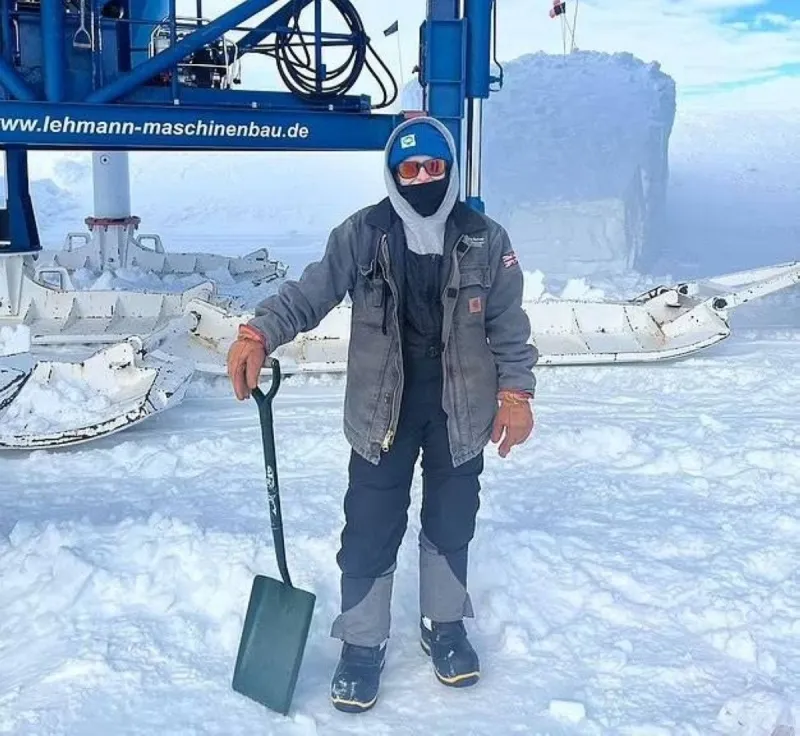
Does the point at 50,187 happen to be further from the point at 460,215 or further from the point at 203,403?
the point at 460,215

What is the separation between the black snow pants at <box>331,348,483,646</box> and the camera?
322 centimetres

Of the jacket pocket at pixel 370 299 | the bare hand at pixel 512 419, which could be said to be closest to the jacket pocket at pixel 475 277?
the jacket pocket at pixel 370 299

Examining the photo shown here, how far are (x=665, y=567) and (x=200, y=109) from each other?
466cm

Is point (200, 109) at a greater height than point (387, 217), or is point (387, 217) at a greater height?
point (200, 109)

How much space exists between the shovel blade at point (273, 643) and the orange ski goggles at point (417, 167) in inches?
52.9

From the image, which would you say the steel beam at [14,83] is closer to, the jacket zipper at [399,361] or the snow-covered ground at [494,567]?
the snow-covered ground at [494,567]

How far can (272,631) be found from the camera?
129 inches

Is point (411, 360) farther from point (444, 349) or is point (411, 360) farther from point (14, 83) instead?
point (14, 83)

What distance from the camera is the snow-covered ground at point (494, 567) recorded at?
320cm

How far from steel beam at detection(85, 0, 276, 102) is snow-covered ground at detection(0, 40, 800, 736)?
2.11 m

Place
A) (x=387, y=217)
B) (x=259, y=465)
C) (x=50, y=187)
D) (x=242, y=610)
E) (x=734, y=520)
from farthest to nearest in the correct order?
(x=50, y=187) < (x=259, y=465) < (x=734, y=520) < (x=242, y=610) < (x=387, y=217)

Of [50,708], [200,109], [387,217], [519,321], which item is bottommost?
[50,708]

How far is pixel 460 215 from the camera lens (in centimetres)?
315

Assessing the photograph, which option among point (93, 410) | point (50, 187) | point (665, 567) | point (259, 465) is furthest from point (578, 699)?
point (50, 187)
